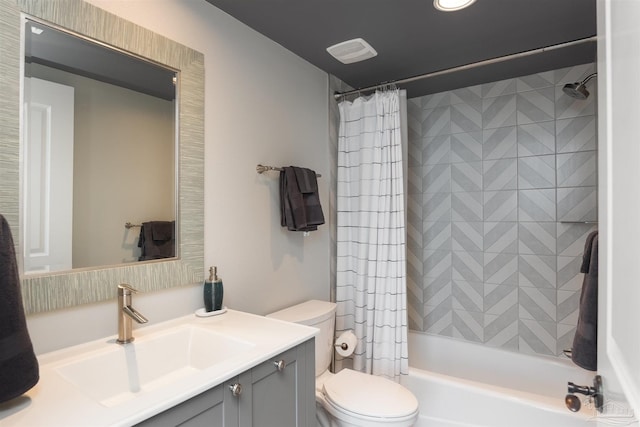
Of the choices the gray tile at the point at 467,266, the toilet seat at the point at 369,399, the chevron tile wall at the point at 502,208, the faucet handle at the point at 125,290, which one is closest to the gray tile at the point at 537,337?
the chevron tile wall at the point at 502,208

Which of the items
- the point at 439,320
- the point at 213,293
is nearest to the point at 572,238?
the point at 439,320

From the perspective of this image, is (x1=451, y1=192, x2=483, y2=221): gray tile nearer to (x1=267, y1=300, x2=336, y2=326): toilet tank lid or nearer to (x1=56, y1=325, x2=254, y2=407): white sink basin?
(x1=267, y1=300, x2=336, y2=326): toilet tank lid

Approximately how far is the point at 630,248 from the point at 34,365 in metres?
1.24

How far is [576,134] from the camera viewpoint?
7.64 feet

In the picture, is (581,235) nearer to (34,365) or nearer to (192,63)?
(192,63)

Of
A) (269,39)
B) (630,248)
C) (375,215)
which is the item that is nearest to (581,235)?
(375,215)

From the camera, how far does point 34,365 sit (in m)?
0.81

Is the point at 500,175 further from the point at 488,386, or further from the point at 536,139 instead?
the point at 488,386

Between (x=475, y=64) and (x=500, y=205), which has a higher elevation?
(x=475, y=64)

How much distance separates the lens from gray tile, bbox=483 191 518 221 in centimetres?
253

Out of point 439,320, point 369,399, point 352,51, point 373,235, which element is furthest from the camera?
point 439,320

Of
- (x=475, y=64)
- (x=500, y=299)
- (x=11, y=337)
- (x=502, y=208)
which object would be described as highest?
(x=475, y=64)

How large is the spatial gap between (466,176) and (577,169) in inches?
27.8

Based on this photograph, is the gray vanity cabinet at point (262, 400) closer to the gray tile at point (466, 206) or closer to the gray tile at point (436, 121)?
the gray tile at point (466, 206)
